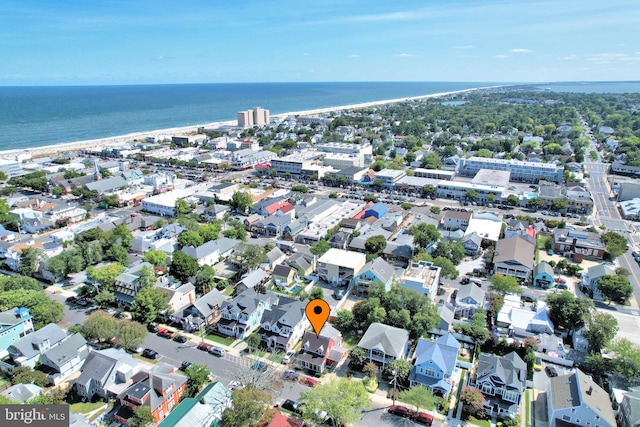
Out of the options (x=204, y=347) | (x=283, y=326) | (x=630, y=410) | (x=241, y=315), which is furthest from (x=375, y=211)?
(x=630, y=410)

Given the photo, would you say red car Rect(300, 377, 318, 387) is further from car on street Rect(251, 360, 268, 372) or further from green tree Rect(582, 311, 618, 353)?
green tree Rect(582, 311, 618, 353)

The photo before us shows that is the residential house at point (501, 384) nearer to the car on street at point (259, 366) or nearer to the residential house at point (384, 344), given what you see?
the residential house at point (384, 344)

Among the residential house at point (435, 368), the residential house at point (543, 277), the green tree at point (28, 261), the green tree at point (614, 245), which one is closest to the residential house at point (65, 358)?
the green tree at point (28, 261)

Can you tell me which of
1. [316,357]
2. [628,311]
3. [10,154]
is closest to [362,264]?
[316,357]

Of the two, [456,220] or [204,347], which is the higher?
[456,220]

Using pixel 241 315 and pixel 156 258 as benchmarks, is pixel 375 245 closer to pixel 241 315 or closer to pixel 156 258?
pixel 241 315

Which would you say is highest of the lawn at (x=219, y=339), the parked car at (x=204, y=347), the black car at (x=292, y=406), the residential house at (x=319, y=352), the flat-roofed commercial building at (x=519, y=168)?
the flat-roofed commercial building at (x=519, y=168)
